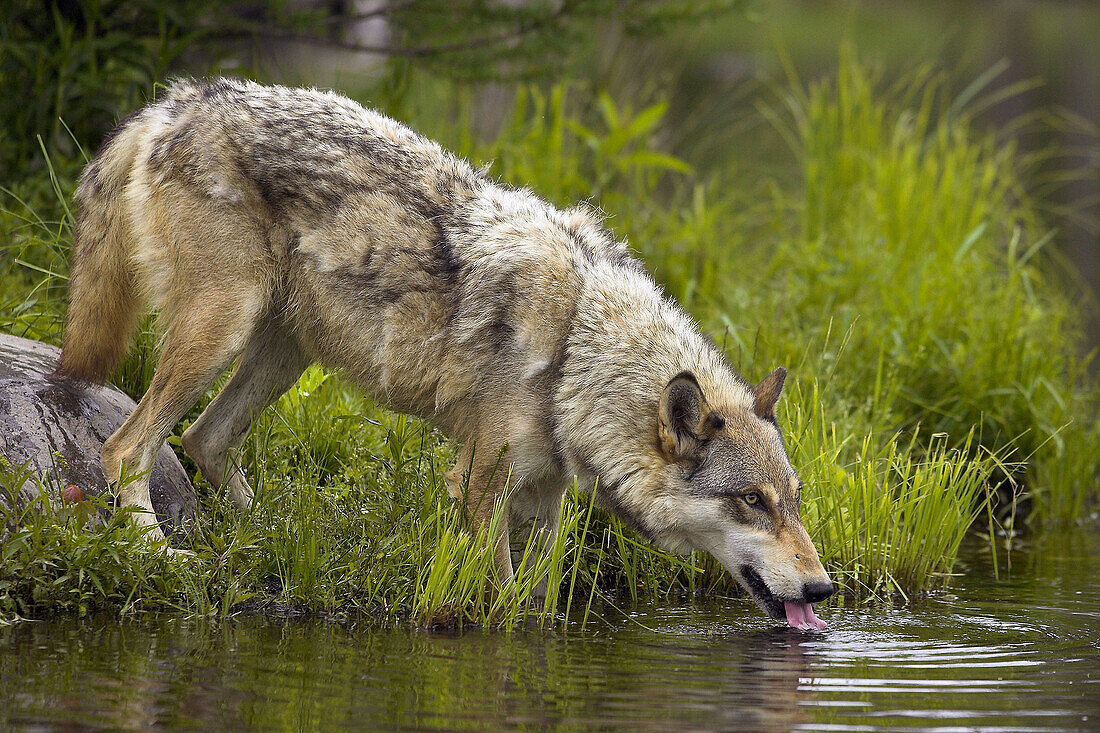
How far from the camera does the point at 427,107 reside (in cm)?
1201

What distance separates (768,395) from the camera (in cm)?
553

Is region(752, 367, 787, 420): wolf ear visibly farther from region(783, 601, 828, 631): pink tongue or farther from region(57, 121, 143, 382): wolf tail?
region(57, 121, 143, 382): wolf tail

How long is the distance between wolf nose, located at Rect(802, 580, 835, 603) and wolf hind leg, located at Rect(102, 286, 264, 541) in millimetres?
2753

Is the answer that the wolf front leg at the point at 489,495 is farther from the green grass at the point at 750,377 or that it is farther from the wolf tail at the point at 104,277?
the wolf tail at the point at 104,277

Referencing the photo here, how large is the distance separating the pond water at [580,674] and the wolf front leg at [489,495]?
0.48 meters

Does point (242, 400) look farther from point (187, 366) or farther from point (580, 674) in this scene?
point (580, 674)

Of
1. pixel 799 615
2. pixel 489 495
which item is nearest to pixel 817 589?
pixel 799 615

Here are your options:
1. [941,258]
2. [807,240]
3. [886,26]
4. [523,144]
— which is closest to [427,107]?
[523,144]

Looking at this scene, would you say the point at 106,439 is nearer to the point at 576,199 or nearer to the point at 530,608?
the point at 530,608

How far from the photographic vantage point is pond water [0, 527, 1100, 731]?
154 inches

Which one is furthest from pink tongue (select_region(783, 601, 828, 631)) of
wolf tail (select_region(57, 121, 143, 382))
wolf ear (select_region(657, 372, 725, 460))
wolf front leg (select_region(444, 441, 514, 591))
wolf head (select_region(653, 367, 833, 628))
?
wolf tail (select_region(57, 121, 143, 382))

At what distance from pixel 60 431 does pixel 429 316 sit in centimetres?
177

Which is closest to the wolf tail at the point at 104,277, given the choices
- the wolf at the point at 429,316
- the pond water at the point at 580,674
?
the wolf at the point at 429,316

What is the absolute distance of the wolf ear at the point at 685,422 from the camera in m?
5.15
